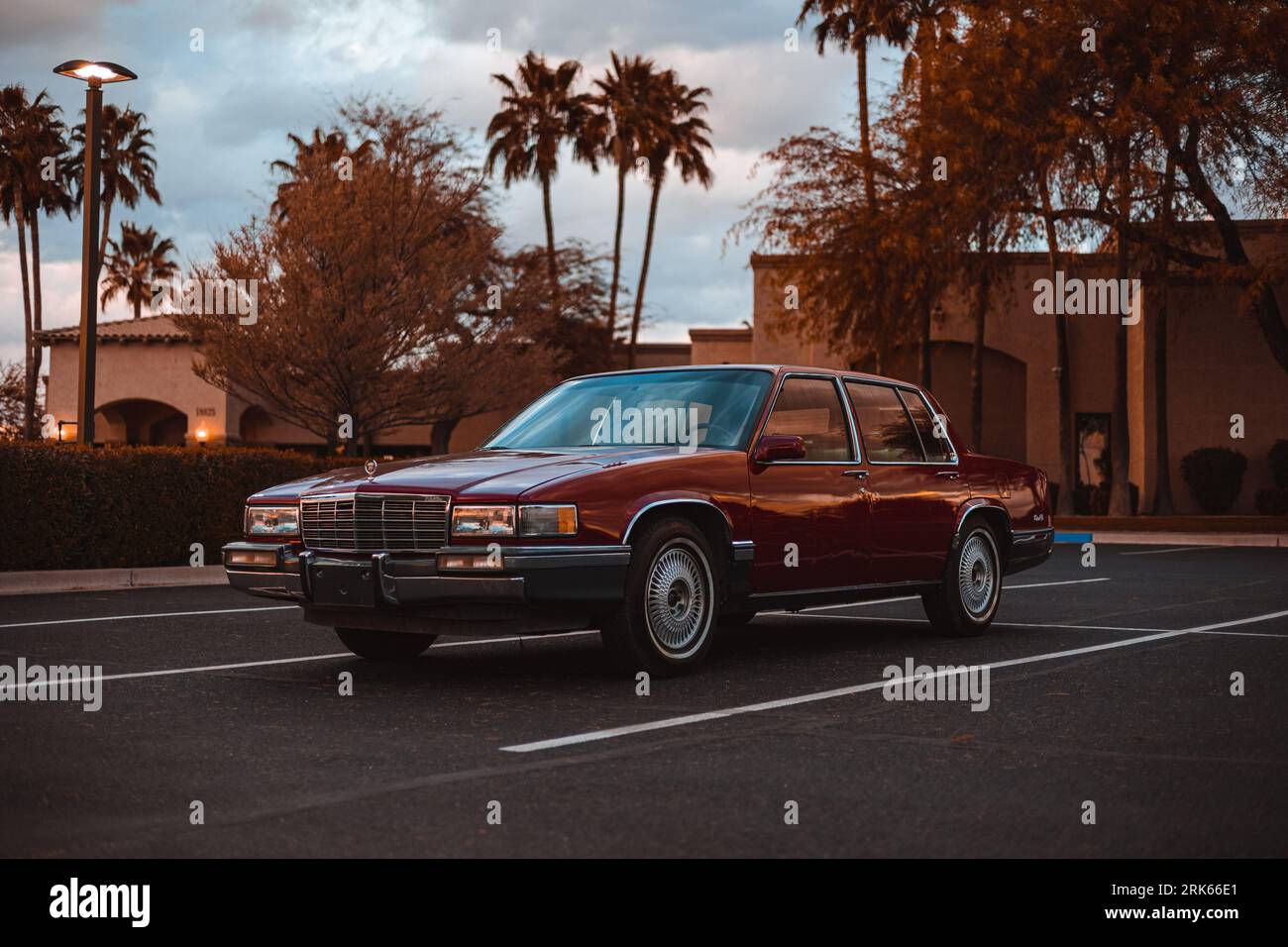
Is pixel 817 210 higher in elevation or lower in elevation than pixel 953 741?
higher

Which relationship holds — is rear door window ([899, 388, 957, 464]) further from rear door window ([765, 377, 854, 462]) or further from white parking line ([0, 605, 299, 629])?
white parking line ([0, 605, 299, 629])

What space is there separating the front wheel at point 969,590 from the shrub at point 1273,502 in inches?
1095

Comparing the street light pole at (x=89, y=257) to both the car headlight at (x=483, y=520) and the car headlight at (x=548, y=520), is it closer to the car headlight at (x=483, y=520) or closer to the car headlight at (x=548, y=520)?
the car headlight at (x=483, y=520)

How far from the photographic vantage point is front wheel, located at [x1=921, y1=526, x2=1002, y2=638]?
980cm

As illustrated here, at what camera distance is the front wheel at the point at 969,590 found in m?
9.80

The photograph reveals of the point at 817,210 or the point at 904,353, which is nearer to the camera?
the point at 817,210

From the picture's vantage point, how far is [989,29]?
97.6 ft

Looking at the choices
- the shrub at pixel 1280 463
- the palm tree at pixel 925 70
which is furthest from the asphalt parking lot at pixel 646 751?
the shrub at pixel 1280 463

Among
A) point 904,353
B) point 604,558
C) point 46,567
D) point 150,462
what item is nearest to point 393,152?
point 150,462

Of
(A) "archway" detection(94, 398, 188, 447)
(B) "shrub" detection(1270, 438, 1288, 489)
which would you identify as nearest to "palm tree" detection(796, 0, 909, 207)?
(B) "shrub" detection(1270, 438, 1288, 489)

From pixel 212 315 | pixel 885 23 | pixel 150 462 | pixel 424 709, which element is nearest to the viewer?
pixel 424 709
